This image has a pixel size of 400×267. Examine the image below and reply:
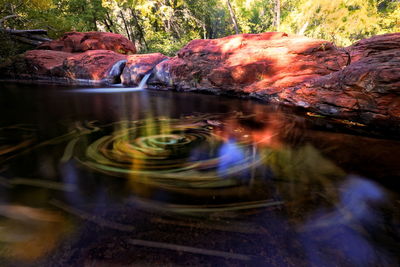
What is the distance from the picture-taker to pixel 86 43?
14977 mm

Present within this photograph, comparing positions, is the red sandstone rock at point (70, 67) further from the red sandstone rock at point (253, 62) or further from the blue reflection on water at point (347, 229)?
the blue reflection on water at point (347, 229)

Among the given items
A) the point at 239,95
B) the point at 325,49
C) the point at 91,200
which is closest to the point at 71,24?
the point at 239,95

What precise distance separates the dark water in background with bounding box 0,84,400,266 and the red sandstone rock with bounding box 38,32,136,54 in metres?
14.2

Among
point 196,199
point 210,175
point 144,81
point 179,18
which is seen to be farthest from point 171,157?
point 179,18

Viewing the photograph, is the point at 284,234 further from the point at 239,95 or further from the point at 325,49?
the point at 325,49

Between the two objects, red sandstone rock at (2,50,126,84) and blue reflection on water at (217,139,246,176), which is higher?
red sandstone rock at (2,50,126,84)

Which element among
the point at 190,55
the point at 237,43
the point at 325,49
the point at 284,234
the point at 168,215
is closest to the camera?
the point at 284,234

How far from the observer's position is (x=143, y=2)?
15148mm

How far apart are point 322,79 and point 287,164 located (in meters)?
3.80

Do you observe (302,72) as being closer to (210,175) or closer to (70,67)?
(210,175)

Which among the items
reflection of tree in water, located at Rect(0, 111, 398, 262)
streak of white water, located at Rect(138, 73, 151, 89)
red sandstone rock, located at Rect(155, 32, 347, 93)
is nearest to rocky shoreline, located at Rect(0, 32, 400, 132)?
red sandstone rock, located at Rect(155, 32, 347, 93)

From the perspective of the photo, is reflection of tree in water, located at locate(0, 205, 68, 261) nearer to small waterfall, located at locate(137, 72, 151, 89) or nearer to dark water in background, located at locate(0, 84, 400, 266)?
dark water in background, located at locate(0, 84, 400, 266)

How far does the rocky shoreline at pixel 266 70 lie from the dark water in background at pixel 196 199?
114 cm

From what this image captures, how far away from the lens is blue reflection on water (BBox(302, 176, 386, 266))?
1.21 meters
